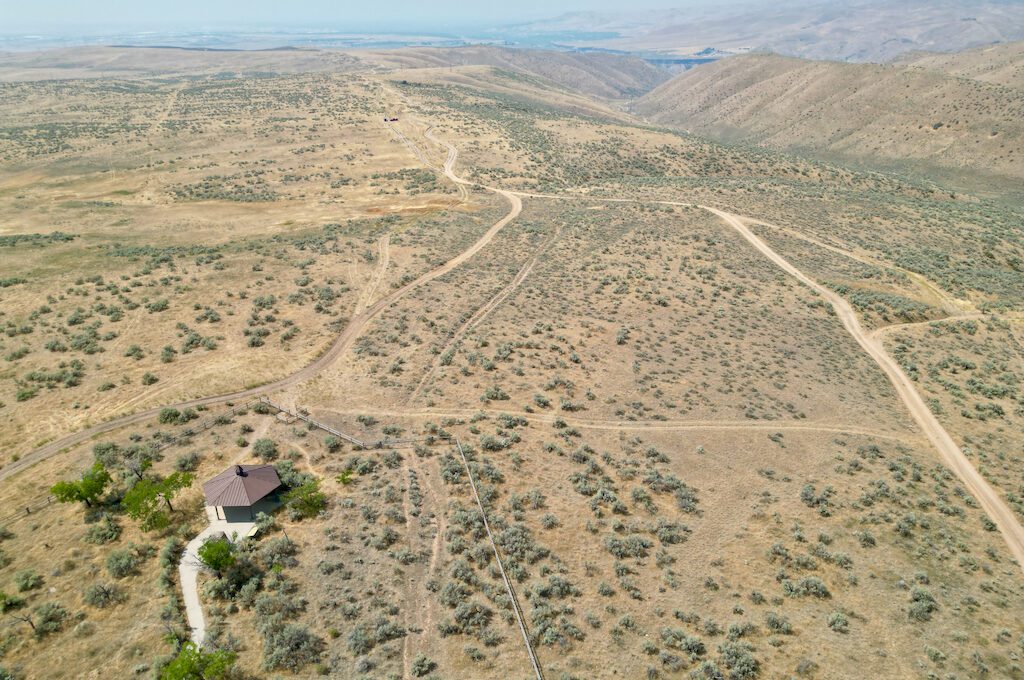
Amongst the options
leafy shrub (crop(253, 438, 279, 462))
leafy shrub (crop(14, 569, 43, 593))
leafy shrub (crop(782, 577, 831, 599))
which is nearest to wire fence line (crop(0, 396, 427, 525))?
leafy shrub (crop(253, 438, 279, 462))

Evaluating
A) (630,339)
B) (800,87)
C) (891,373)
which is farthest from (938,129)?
(630,339)

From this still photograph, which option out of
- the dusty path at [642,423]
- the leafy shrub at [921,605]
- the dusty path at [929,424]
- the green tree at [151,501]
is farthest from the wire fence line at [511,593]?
the dusty path at [929,424]

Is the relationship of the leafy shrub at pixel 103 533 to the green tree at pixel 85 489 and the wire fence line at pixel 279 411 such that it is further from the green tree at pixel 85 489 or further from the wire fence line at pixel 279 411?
the wire fence line at pixel 279 411

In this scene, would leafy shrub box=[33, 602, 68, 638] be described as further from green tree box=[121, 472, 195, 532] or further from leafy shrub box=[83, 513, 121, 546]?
green tree box=[121, 472, 195, 532]

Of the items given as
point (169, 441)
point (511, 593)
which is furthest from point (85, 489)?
point (511, 593)

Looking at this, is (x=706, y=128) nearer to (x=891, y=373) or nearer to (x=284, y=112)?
(x=284, y=112)

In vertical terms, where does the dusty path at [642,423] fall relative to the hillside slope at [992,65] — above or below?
below

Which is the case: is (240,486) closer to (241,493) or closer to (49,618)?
(241,493)
